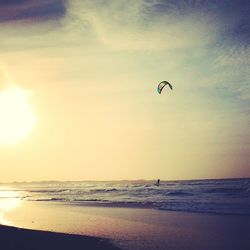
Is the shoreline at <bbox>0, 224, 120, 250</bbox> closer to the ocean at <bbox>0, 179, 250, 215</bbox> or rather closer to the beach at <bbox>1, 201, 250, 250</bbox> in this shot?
the beach at <bbox>1, 201, 250, 250</bbox>

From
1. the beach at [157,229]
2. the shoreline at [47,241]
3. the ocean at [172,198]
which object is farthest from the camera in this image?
the ocean at [172,198]

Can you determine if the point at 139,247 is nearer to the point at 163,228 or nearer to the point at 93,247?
the point at 93,247

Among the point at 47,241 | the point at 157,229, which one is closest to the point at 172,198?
the point at 157,229

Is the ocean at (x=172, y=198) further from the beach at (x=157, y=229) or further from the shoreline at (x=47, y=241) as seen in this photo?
the shoreline at (x=47, y=241)

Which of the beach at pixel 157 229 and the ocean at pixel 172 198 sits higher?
the ocean at pixel 172 198

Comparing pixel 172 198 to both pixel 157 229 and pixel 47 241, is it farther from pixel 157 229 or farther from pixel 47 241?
pixel 47 241

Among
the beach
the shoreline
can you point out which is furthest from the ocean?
the shoreline

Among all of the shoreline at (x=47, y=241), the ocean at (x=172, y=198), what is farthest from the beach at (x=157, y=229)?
the ocean at (x=172, y=198)

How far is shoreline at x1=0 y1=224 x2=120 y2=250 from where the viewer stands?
14.5 metres

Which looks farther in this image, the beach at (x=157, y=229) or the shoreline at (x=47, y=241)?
the beach at (x=157, y=229)

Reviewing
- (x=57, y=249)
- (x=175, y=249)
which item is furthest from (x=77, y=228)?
(x=175, y=249)

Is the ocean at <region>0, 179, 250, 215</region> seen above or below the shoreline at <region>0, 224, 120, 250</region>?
above

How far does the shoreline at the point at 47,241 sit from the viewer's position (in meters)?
14.5

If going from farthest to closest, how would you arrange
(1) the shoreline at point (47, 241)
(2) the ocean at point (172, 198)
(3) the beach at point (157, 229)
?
1. (2) the ocean at point (172, 198)
2. (3) the beach at point (157, 229)
3. (1) the shoreline at point (47, 241)
